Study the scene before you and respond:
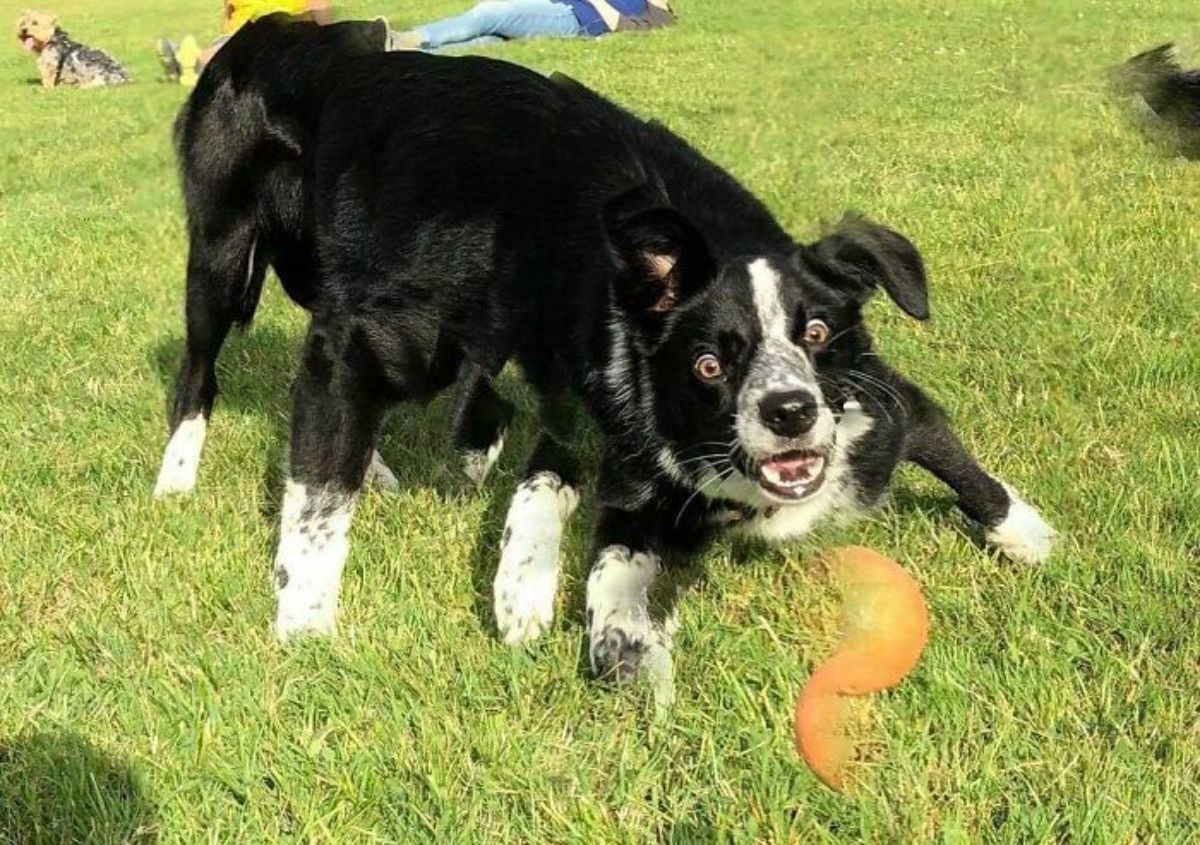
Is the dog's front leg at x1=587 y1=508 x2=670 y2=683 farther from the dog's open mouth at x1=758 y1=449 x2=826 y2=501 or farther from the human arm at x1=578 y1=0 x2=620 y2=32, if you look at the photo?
the human arm at x1=578 y1=0 x2=620 y2=32

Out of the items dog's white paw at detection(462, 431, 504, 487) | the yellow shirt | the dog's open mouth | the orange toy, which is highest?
Result: the dog's open mouth

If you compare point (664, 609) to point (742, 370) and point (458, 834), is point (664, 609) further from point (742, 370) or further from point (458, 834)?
point (458, 834)

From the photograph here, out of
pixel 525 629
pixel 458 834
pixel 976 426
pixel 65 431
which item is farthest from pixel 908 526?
pixel 65 431

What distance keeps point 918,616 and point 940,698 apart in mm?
289

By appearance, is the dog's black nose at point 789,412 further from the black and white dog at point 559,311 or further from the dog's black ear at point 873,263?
the dog's black ear at point 873,263

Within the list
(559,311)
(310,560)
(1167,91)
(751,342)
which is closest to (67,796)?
(310,560)

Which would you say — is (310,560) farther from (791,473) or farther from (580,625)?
(791,473)

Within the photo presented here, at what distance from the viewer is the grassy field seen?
275 centimetres

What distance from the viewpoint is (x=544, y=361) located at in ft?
12.6

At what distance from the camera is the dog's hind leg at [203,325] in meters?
4.70

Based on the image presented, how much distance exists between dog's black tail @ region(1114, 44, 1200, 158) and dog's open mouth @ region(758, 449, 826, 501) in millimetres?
2109

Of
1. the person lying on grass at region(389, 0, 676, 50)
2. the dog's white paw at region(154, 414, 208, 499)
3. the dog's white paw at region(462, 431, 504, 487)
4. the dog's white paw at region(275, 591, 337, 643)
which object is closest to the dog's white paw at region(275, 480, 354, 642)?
the dog's white paw at region(275, 591, 337, 643)

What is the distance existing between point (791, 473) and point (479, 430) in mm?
1803

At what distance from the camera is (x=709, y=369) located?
10.5ft
